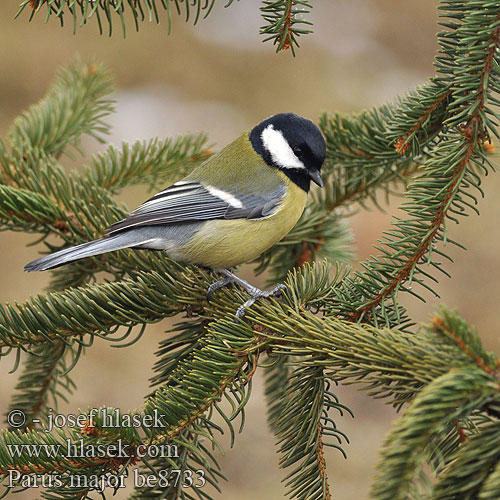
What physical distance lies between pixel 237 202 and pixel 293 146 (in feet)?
0.95

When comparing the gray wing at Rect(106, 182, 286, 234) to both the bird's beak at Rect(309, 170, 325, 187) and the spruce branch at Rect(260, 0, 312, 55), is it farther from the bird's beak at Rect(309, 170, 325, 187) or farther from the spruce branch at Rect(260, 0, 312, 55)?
the spruce branch at Rect(260, 0, 312, 55)

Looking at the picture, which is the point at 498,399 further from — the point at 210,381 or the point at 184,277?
the point at 184,277

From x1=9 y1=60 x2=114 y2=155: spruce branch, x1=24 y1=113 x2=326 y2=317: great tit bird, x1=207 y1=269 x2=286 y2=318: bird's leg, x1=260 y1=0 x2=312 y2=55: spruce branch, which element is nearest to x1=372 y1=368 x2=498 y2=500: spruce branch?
x1=207 y1=269 x2=286 y2=318: bird's leg

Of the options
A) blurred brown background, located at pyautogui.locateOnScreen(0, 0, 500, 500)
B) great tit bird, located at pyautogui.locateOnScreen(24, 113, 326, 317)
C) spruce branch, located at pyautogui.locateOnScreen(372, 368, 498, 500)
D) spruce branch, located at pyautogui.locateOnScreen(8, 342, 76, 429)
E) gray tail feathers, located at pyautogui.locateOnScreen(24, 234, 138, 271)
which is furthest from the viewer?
blurred brown background, located at pyautogui.locateOnScreen(0, 0, 500, 500)

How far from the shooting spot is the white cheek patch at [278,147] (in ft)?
7.36

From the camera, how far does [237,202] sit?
2.19 meters

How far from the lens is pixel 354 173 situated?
6.73ft

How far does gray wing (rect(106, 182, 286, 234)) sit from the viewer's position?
207cm

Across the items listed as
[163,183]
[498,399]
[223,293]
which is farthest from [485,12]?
[163,183]

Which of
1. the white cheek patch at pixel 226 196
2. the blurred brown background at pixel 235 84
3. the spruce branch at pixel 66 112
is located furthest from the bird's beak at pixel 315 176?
the blurred brown background at pixel 235 84

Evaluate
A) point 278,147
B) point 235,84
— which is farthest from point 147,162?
point 235,84

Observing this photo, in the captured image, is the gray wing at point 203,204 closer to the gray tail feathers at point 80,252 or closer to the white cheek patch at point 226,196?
the white cheek patch at point 226,196

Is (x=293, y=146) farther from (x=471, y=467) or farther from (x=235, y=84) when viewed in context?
(x=235, y=84)

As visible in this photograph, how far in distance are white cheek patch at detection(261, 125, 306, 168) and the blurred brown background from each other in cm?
188
